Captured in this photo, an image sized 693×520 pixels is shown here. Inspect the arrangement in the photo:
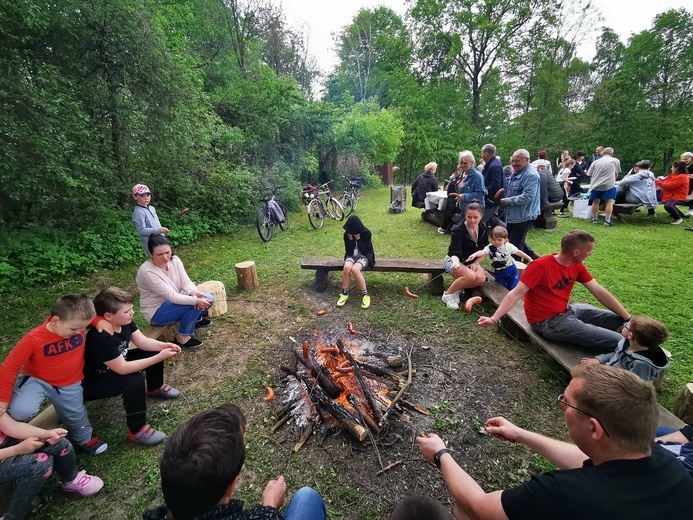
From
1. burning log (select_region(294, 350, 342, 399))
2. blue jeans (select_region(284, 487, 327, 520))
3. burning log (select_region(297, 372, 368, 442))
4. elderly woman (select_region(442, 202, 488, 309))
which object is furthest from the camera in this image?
elderly woman (select_region(442, 202, 488, 309))

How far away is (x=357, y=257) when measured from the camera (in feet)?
16.1

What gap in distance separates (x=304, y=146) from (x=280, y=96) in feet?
6.60

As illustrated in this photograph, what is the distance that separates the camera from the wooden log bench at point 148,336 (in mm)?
2258

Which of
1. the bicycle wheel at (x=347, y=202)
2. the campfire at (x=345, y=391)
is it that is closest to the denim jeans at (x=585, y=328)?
the campfire at (x=345, y=391)

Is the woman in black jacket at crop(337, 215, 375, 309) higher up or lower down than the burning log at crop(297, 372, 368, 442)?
higher up

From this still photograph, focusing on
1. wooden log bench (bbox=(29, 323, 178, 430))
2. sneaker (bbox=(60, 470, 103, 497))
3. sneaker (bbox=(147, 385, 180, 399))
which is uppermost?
wooden log bench (bbox=(29, 323, 178, 430))

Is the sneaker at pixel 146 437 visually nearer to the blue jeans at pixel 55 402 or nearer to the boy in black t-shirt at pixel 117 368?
the boy in black t-shirt at pixel 117 368

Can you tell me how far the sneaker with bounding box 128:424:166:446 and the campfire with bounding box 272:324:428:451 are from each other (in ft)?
3.07

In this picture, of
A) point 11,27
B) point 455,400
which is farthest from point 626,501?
point 11,27

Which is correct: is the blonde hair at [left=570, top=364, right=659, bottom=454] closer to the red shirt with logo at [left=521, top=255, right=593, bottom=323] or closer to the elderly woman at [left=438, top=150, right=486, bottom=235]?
the red shirt with logo at [left=521, top=255, right=593, bottom=323]

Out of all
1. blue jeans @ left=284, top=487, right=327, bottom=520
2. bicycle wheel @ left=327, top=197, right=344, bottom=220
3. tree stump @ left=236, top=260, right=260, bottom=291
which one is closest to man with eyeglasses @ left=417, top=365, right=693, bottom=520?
blue jeans @ left=284, top=487, right=327, bottom=520

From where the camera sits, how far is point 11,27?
4.52m

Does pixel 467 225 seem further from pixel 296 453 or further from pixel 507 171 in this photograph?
pixel 507 171

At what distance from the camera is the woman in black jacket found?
4633 mm
